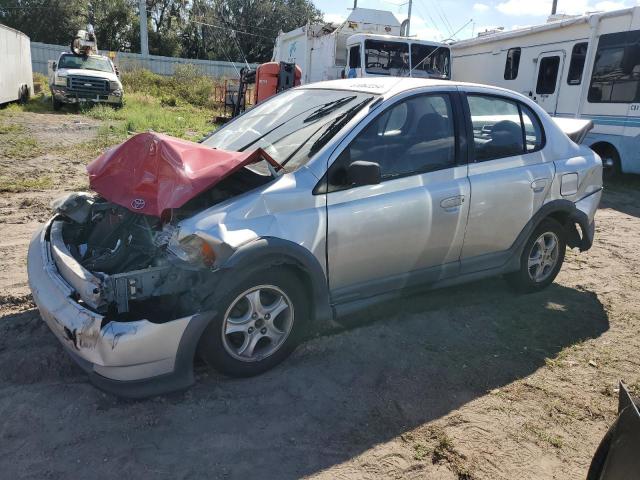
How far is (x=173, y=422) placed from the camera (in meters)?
2.89

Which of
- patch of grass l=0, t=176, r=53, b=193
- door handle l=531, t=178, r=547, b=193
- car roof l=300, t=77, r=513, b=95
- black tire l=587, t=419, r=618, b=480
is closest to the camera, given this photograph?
black tire l=587, t=419, r=618, b=480

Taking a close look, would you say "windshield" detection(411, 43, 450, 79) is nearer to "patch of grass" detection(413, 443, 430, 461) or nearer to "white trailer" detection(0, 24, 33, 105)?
"patch of grass" detection(413, 443, 430, 461)

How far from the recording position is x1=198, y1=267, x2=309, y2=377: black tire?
9.78ft

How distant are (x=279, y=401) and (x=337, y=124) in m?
1.82

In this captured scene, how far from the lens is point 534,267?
4684 mm

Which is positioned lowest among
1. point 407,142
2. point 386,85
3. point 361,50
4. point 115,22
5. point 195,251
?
point 195,251

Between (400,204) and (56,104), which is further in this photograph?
(56,104)

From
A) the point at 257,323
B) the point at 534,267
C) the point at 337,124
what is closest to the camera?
the point at 257,323

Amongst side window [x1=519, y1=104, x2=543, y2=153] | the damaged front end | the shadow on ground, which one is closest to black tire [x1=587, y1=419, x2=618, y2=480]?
the shadow on ground

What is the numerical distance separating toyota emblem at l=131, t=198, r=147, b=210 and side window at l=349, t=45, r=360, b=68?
1069cm

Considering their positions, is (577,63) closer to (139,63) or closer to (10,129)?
(10,129)

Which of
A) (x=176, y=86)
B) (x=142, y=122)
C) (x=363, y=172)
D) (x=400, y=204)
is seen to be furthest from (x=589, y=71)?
(x=176, y=86)

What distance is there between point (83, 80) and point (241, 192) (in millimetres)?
17223

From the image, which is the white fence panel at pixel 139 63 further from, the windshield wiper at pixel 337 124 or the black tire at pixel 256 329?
the black tire at pixel 256 329
